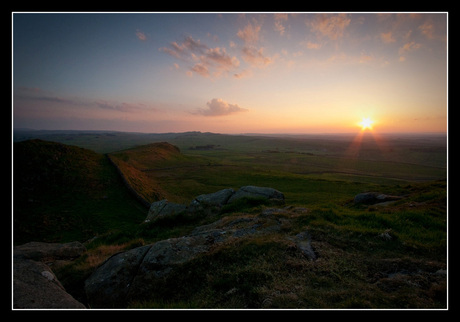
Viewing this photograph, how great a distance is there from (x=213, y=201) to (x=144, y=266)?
10.2 meters

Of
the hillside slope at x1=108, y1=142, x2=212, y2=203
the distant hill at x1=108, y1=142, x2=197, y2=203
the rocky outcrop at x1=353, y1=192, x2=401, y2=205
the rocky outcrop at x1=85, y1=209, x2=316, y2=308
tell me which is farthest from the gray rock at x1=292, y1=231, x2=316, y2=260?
the hillside slope at x1=108, y1=142, x2=212, y2=203

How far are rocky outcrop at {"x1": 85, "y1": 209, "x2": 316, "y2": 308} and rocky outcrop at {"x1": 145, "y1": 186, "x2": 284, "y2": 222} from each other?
660 centimetres

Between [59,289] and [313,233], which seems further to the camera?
[313,233]

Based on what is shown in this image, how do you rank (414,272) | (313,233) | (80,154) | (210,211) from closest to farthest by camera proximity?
1. (414,272)
2. (313,233)
3. (210,211)
4. (80,154)

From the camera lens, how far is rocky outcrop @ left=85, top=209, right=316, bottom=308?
558 cm

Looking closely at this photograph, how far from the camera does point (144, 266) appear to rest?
6.14 metres

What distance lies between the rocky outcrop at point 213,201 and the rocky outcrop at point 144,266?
6.60 metres

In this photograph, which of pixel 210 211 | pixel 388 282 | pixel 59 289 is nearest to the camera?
pixel 388 282

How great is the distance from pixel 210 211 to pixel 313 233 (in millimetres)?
8154

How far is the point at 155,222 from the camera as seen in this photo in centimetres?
1250

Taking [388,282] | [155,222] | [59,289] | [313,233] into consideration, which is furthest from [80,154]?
[388,282]

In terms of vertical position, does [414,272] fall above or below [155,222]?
above
